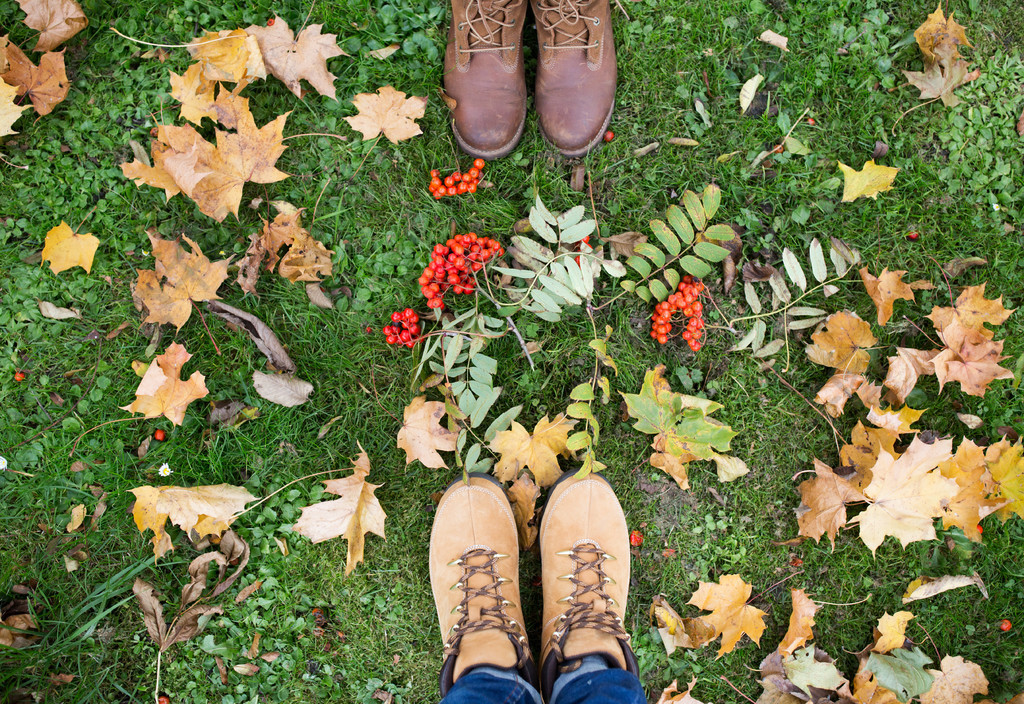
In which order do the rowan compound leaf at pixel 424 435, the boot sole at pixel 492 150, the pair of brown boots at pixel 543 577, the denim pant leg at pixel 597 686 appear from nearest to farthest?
the denim pant leg at pixel 597 686 → the pair of brown boots at pixel 543 577 → the rowan compound leaf at pixel 424 435 → the boot sole at pixel 492 150

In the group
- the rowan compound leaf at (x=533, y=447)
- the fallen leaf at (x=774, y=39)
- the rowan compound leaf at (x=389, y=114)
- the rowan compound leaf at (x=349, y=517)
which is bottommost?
the rowan compound leaf at (x=349, y=517)

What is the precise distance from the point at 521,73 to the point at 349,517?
6.32 ft

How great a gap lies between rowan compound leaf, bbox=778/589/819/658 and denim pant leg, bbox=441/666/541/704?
108 centimetres

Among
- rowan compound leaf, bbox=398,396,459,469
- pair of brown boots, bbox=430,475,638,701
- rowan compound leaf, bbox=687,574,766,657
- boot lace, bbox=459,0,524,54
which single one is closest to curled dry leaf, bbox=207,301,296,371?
rowan compound leaf, bbox=398,396,459,469

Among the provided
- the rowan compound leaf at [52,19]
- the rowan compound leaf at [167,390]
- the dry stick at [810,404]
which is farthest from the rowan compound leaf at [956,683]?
the rowan compound leaf at [52,19]

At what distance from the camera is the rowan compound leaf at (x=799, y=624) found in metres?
2.33

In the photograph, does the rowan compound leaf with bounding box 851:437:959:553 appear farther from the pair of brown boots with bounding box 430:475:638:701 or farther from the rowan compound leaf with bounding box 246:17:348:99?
the rowan compound leaf with bounding box 246:17:348:99

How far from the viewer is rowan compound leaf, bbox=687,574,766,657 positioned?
91.4 inches

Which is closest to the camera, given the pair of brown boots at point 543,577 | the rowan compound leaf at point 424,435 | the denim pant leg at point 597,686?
the denim pant leg at point 597,686

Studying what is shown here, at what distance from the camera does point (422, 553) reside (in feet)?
7.72

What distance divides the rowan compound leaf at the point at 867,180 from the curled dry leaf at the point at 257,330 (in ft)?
8.07

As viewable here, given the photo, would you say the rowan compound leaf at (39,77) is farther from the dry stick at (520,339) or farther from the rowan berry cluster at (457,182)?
the dry stick at (520,339)

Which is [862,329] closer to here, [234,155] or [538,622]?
[538,622]

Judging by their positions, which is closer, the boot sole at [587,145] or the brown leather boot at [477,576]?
the brown leather boot at [477,576]
